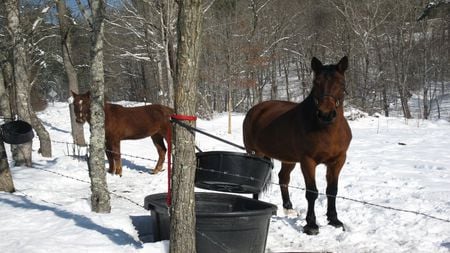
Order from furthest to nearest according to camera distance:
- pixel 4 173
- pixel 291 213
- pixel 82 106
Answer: pixel 82 106 → pixel 4 173 → pixel 291 213

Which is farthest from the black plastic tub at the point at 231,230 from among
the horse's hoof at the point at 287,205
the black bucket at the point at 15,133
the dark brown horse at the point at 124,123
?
the dark brown horse at the point at 124,123

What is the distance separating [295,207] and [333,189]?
1.06 meters

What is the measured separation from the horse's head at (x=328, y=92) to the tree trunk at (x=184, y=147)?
198cm

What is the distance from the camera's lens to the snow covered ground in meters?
4.25

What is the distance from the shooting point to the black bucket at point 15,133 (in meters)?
6.30

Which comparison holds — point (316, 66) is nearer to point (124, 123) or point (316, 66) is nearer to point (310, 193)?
point (310, 193)

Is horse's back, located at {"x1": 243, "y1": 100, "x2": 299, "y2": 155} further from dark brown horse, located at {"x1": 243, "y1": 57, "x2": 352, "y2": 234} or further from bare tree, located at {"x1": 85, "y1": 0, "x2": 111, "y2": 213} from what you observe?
bare tree, located at {"x1": 85, "y1": 0, "x2": 111, "y2": 213}

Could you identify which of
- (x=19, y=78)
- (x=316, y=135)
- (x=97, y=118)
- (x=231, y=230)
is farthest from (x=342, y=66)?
(x=19, y=78)

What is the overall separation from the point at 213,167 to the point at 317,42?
33.1 m

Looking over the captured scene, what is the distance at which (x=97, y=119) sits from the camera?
5.57 metres

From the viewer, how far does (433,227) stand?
189 inches

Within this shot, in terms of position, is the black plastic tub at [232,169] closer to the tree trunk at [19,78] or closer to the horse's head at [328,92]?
the horse's head at [328,92]

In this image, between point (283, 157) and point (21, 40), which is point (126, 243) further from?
point (21, 40)

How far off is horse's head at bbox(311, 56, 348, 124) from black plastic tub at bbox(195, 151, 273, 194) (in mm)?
886
